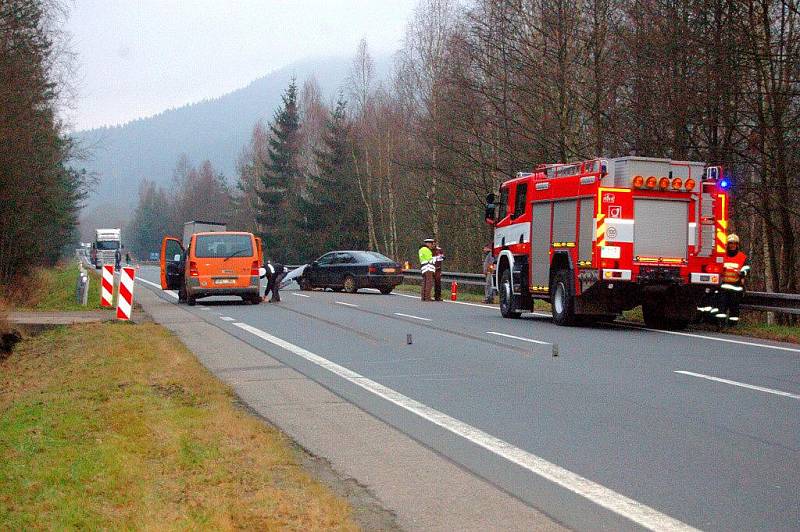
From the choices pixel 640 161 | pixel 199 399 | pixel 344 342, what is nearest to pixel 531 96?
pixel 640 161

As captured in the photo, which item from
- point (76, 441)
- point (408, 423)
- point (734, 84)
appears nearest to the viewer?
point (76, 441)

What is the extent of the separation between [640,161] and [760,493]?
13692mm

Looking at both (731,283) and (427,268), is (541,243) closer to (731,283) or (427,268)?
(731,283)

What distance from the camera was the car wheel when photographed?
36.7m

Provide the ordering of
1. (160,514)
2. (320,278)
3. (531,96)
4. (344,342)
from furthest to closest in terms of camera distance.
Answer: (320,278), (531,96), (344,342), (160,514)

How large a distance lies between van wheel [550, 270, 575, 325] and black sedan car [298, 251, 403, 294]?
15.0 metres

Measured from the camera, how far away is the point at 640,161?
19.5m

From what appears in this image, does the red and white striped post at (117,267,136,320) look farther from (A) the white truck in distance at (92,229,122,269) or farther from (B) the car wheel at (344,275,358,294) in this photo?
(A) the white truck in distance at (92,229,122,269)

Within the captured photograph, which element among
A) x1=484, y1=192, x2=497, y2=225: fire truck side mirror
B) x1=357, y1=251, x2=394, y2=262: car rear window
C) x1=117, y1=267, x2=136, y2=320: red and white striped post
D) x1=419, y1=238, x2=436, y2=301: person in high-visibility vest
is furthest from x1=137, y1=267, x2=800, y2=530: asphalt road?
x1=357, y1=251, x2=394, y2=262: car rear window

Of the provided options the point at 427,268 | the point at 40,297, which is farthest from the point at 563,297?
the point at 40,297

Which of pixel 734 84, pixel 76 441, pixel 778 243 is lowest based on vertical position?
pixel 76 441

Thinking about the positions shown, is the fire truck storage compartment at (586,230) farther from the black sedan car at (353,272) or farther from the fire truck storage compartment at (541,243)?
the black sedan car at (353,272)

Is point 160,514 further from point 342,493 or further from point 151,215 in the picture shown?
point 151,215

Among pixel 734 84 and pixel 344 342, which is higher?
pixel 734 84
